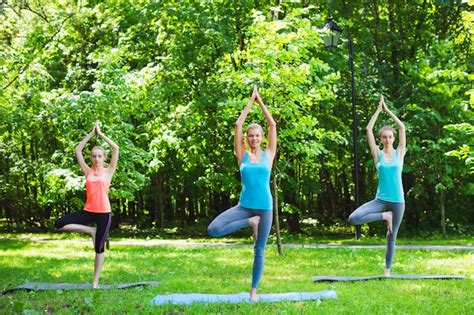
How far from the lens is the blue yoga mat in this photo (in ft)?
26.4

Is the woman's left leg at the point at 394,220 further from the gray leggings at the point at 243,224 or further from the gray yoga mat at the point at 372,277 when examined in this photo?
the gray leggings at the point at 243,224

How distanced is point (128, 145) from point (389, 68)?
11037mm

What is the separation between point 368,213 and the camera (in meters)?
9.38

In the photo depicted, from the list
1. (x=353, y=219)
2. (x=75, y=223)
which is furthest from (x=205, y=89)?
(x=75, y=223)

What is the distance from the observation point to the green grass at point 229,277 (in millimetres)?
7598

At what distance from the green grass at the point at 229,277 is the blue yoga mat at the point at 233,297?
22 centimetres

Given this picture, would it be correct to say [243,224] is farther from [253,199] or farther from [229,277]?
[229,277]

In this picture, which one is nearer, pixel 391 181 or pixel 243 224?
pixel 243 224

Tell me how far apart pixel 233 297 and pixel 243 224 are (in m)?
1.25

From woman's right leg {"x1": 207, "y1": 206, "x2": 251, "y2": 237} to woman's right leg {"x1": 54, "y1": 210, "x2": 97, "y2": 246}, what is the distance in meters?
2.33

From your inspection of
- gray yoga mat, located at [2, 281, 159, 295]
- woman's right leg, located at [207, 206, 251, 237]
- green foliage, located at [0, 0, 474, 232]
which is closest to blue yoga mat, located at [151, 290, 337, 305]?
woman's right leg, located at [207, 206, 251, 237]

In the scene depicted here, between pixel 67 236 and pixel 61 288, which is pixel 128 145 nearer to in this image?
pixel 61 288

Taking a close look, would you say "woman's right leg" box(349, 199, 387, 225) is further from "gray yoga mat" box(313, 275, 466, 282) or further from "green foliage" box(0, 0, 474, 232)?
"green foliage" box(0, 0, 474, 232)

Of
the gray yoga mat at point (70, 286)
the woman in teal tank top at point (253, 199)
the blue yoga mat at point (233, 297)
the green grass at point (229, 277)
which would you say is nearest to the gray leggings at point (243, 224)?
the woman in teal tank top at point (253, 199)
